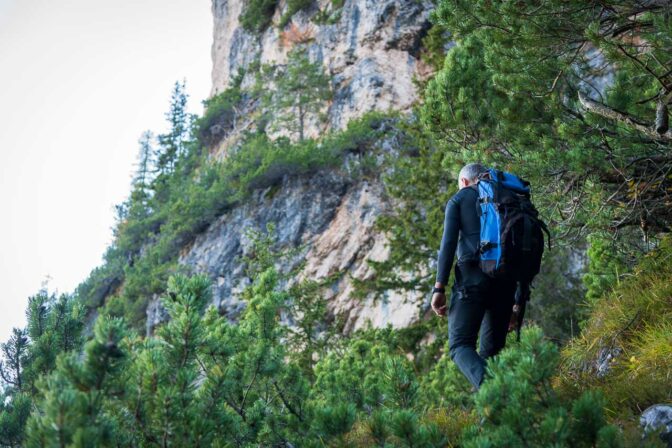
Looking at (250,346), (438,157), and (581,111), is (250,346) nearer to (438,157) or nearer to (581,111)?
(581,111)

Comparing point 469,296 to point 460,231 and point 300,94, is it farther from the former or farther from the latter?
point 300,94

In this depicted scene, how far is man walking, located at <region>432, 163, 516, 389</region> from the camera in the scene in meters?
3.72

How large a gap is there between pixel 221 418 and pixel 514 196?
2345mm

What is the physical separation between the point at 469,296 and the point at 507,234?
49cm

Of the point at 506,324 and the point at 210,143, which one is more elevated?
the point at 210,143

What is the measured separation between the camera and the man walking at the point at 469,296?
12.2ft

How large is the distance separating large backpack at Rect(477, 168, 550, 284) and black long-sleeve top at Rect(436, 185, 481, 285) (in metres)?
0.10

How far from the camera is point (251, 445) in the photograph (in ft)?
10.2

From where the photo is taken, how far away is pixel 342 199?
70.3 ft

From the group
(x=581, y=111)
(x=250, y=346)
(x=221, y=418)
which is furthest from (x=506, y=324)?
(x=581, y=111)

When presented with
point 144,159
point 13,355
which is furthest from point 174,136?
point 13,355

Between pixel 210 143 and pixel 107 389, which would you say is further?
pixel 210 143

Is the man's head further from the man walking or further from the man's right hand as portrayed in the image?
the man's right hand

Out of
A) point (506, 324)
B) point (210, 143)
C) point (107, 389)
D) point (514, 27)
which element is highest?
point (210, 143)
